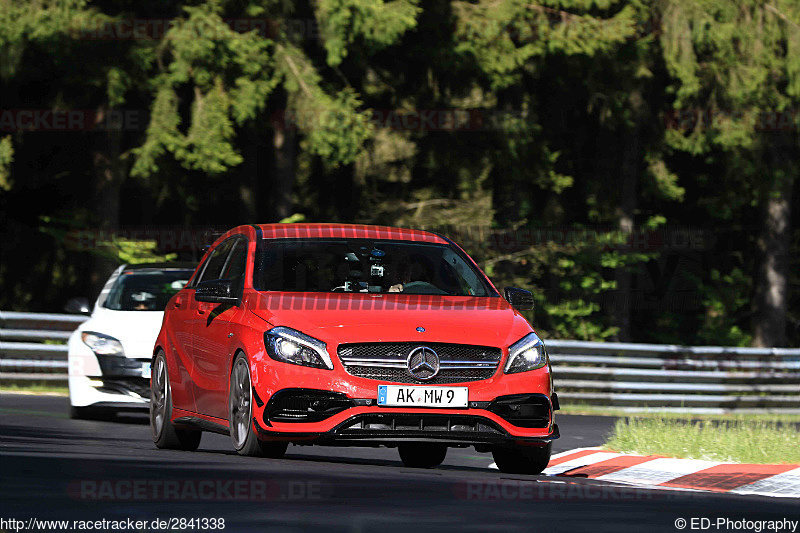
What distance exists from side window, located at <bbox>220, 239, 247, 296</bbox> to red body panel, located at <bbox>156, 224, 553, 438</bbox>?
10 cm

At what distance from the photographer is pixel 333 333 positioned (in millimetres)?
10328

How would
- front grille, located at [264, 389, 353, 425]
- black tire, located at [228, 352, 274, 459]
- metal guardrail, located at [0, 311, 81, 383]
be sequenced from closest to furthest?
front grille, located at [264, 389, 353, 425] < black tire, located at [228, 352, 274, 459] < metal guardrail, located at [0, 311, 81, 383]

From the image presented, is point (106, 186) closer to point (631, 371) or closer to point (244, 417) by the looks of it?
point (631, 371)

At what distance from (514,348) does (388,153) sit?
69.1 feet

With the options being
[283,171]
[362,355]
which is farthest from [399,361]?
[283,171]

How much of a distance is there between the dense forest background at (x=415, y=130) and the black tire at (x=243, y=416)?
15.7 m

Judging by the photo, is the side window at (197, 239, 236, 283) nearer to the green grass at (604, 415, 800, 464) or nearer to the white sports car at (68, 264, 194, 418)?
the white sports car at (68, 264, 194, 418)

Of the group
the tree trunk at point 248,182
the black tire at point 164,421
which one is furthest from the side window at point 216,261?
the tree trunk at point 248,182

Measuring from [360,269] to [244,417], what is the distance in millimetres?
1549

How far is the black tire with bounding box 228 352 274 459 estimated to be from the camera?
34.7 feet

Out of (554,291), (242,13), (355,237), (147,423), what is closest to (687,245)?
(554,291)

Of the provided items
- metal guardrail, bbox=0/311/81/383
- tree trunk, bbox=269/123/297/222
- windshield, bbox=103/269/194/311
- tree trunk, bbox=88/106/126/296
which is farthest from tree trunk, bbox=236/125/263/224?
windshield, bbox=103/269/194/311

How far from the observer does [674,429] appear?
1497 cm

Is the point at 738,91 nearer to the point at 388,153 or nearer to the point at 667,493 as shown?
the point at 388,153
